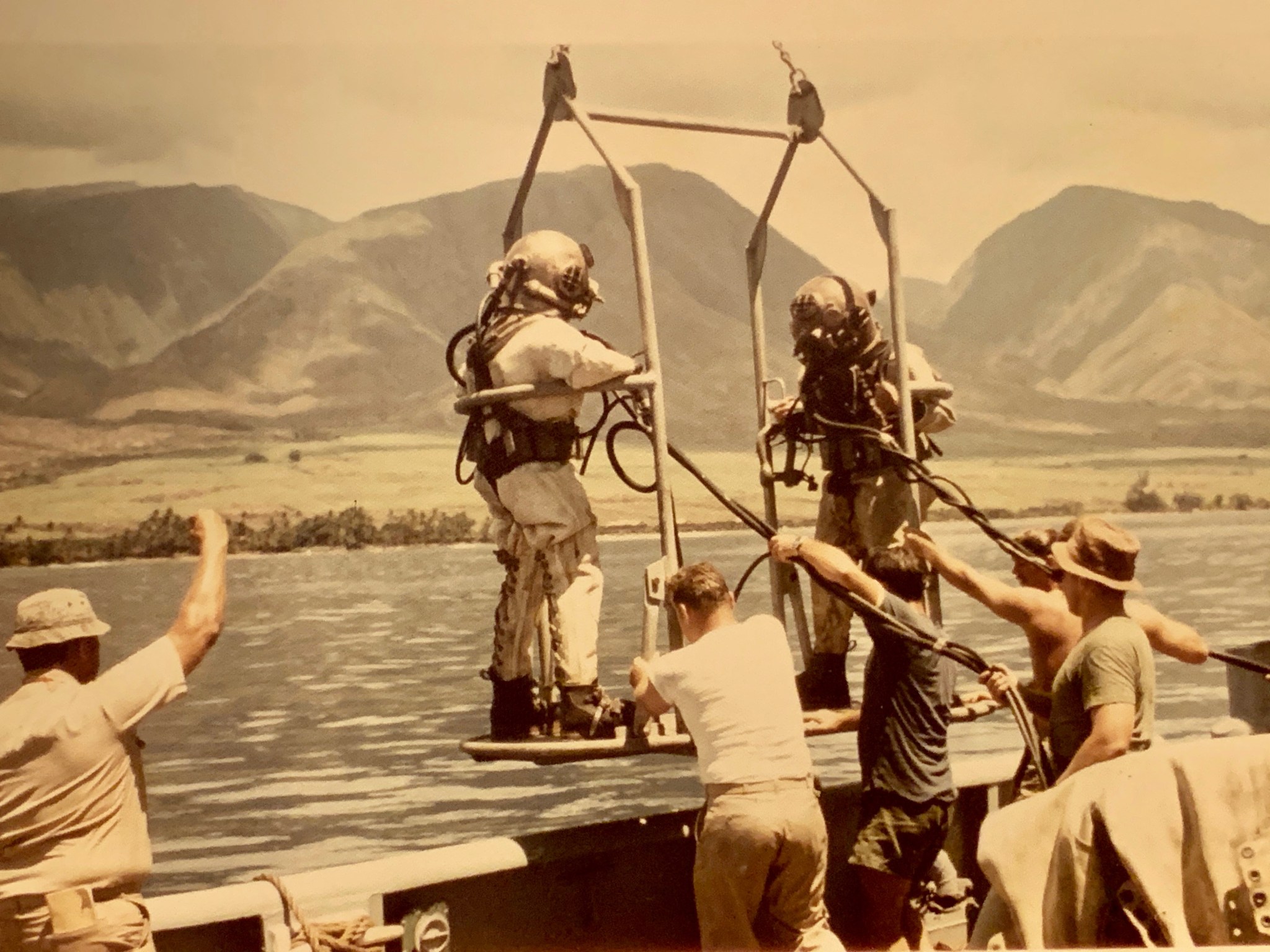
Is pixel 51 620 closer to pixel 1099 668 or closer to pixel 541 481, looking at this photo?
pixel 541 481

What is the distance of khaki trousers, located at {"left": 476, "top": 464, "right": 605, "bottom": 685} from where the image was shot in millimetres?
3830

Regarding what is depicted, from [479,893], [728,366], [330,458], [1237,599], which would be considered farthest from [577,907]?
[1237,599]

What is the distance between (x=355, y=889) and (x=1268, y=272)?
9319 mm

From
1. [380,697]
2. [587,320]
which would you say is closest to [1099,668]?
[587,320]

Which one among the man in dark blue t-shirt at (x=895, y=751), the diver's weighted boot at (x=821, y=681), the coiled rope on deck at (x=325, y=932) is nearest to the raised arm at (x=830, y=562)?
the man in dark blue t-shirt at (x=895, y=751)

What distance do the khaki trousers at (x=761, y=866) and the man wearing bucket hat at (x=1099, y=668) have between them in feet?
1.78

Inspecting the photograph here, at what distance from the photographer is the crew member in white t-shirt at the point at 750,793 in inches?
122

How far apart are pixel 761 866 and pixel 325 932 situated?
35.0 inches

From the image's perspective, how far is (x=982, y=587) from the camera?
12.4 ft

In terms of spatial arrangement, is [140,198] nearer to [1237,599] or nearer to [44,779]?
[44,779]

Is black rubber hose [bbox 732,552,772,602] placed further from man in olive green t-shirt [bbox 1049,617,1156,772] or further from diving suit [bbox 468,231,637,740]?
man in olive green t-shirt [bbox 1049,617,1156,772]

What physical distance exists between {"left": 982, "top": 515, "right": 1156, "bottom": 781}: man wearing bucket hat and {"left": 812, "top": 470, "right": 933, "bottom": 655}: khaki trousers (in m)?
1.02

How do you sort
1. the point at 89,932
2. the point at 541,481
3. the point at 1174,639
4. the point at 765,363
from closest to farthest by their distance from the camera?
the point at 89,932
the point at 1174,639
the point at 541,481
the point at 765,363

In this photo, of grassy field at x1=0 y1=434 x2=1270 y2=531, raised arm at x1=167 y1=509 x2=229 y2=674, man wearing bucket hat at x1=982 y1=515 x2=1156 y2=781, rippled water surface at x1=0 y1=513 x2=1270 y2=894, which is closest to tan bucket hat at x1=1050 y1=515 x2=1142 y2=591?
man wearing bucket hat at x1=982 y1=515 x2=1156 y2=781
